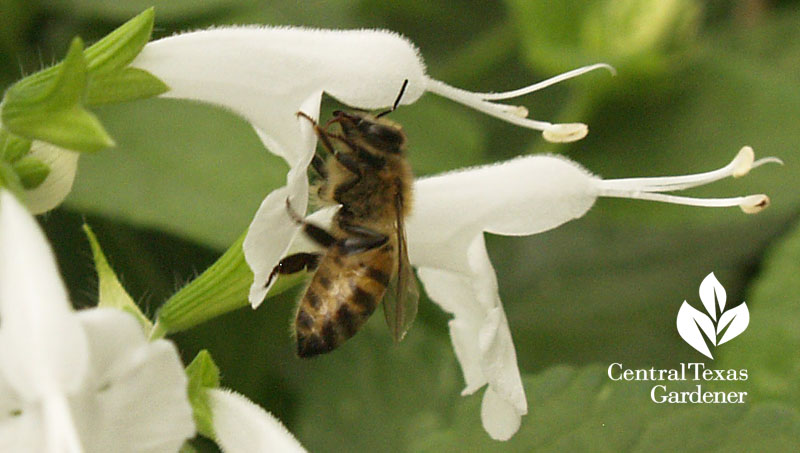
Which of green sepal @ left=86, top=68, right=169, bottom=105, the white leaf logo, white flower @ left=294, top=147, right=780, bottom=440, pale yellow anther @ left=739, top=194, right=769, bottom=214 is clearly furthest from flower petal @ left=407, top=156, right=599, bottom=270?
the white leaf logo

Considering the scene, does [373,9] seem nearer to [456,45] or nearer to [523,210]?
[456,45]

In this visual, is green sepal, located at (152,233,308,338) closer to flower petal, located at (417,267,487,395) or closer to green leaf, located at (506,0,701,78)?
flower petal, located at (417,267,487,395)

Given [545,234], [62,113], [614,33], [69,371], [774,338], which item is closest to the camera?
[69,371]

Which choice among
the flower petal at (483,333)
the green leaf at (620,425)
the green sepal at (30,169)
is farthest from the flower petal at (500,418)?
the green sepal at (30,169)

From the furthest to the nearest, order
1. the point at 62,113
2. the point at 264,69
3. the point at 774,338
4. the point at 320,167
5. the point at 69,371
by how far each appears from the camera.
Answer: the point at 774,338 → the point at 320,167 → the point at 264,69 → the point at 62,113 → the point at 69,371

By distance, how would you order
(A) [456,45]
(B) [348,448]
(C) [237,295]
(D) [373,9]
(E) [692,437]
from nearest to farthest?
(C) [237,295]
(E) [692,437]
(B) [348,448]
(D) [373,9]
(A) [456,45]

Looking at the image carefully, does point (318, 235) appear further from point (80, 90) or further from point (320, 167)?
point (80, 90)

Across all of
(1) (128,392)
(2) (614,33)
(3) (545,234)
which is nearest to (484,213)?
(1) (128,392)

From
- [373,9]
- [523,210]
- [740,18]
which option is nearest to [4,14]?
[373,9]
